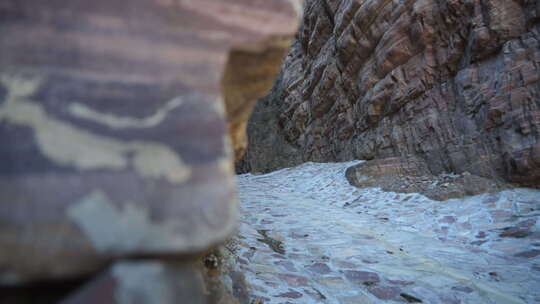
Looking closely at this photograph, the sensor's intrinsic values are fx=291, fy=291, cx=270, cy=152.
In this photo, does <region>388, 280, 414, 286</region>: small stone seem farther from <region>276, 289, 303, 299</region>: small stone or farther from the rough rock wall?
the rough rock wall

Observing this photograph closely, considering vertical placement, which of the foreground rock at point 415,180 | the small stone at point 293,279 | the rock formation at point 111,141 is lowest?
the small stone at point 293,279

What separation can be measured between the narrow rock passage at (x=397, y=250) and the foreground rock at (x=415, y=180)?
0.19 metres

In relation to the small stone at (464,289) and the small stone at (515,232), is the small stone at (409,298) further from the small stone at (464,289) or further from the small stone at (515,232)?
the small stone at (515,232)

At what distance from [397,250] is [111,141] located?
3074mm

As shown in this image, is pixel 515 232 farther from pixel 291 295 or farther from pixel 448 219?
pixel 291 295

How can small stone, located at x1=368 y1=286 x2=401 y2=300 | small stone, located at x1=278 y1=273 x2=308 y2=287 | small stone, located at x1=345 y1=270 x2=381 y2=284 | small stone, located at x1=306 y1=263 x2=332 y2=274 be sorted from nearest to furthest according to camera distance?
small stone, located at x1=368 y1=286 x2=401 y2=300
small stone, located at x1=278 y1=273 x2=308 y2=287
small stone, located at x1=345 y1=270 x2=381 y2=284
small stone, located at x1=306 y1=263 x2=332 y2=274

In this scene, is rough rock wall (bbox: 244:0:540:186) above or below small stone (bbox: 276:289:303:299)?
above

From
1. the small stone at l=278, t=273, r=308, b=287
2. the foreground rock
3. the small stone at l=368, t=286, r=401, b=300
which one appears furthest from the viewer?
the foreground rock

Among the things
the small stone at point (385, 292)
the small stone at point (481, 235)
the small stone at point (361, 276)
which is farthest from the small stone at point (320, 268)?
the small stone at point (481, 235)

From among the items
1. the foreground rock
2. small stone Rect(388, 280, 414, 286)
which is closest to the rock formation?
small stone Rect(388, 280, 414, 286)

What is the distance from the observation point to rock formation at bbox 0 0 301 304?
0.67 metres

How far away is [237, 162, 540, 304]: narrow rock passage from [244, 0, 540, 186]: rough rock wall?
103 centimetres

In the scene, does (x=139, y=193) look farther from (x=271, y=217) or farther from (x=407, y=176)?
(x=407, y=176)

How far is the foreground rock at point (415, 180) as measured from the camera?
173 inches
